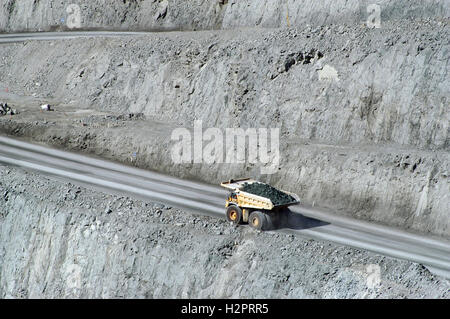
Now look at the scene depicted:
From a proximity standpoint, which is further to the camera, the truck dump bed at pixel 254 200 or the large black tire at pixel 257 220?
the large black tire at pixel 257 220

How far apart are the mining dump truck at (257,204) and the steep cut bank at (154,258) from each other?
0.62 m

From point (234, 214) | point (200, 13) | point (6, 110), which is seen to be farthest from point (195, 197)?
point (200, 13)

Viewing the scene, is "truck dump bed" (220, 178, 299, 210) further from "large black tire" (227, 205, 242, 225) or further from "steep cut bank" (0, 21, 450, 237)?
"steep cut bank" (0, 21, 450, 237)

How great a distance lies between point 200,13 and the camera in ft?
149

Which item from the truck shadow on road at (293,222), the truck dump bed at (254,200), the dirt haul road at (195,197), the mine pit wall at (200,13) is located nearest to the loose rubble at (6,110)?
the dirt haul road at (195,197)

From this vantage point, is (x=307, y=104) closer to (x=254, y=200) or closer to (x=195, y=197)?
(x=195, y=197)

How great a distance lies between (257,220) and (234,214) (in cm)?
123

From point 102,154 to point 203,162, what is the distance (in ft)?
20.9

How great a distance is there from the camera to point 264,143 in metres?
33.0

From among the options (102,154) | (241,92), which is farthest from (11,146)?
(241,92)

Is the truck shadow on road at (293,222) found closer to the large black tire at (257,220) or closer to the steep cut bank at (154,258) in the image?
the large black tire at (257,220)

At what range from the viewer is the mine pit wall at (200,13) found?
3597cm
